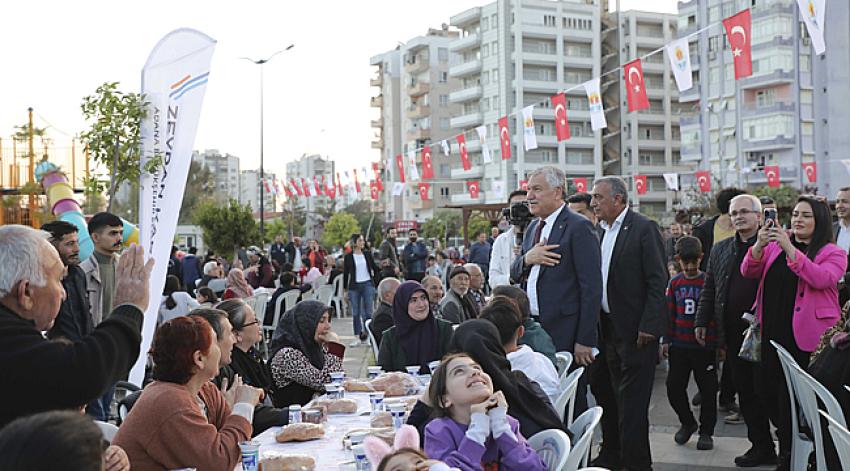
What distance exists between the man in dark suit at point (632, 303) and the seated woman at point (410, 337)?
1310 mm

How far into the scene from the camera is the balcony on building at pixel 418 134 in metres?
86.4

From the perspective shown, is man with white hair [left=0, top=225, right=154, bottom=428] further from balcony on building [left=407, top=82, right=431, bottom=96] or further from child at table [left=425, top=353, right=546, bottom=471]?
balcony on building [left=407, top=82, right=431, bottom=96]

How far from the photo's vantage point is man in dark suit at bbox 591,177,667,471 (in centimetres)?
573

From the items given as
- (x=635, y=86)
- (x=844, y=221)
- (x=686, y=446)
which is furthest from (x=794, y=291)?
(x=635, y=86)

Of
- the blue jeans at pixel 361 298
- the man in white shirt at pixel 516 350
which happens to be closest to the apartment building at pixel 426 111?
the blue jeans at pixel 361 298

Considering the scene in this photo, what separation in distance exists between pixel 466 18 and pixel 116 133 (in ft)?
237

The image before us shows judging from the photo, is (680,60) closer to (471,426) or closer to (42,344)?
(471,426)

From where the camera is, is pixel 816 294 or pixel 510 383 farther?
pixel 816 294

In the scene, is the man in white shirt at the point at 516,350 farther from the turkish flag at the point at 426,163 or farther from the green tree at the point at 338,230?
the green tree at the point at 338,230

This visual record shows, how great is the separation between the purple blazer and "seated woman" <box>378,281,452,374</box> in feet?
8.11

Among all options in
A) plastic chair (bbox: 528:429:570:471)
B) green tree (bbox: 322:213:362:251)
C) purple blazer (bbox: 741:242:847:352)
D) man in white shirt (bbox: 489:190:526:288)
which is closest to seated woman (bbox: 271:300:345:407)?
man in white shirt (bbox: 489:190:526:288)

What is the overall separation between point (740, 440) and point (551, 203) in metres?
2.70

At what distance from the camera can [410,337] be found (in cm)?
625

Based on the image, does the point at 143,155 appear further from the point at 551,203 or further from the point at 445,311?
the point at 551,203
